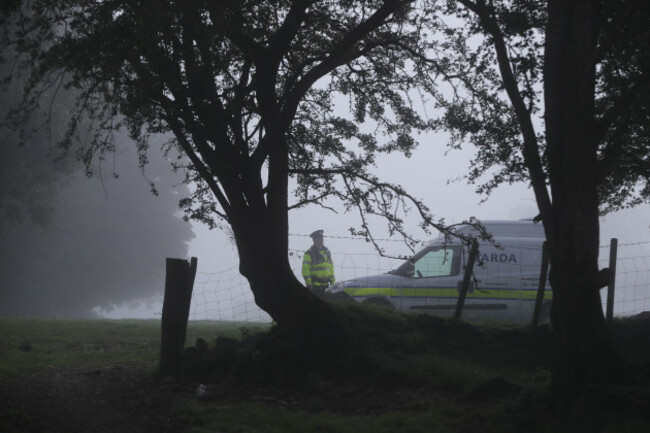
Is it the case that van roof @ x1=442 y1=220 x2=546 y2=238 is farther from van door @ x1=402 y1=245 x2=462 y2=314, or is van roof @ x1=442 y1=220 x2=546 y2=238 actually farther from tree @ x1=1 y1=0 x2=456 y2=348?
tree @ x1=1 y1=0 x2=456 y2=348

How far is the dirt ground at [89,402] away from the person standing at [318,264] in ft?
18.7

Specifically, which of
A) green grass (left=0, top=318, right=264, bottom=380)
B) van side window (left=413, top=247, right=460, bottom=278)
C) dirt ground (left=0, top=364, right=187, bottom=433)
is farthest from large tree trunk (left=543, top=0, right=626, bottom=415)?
van side window (left=413, top=247, right=460, bottom=278)

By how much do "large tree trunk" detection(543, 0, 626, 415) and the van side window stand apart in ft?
28.3

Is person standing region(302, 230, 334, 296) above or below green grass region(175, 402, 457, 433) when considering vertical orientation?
above

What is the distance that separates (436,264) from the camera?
16.3 metres

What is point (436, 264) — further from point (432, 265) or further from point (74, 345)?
point (74, 345)

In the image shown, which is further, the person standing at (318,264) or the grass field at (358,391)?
the person standing at (318,264)

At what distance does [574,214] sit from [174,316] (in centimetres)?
617

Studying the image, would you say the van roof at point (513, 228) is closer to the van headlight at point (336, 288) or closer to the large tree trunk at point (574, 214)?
the van headlight at point (336, 288)

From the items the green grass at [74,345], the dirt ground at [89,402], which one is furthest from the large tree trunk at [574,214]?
the green grass at [74,345]

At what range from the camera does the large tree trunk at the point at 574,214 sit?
23.0 feet

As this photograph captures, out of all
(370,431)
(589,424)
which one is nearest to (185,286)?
(370,431)

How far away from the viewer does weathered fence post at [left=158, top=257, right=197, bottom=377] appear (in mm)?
10438

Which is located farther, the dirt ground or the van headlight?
the van headlight
